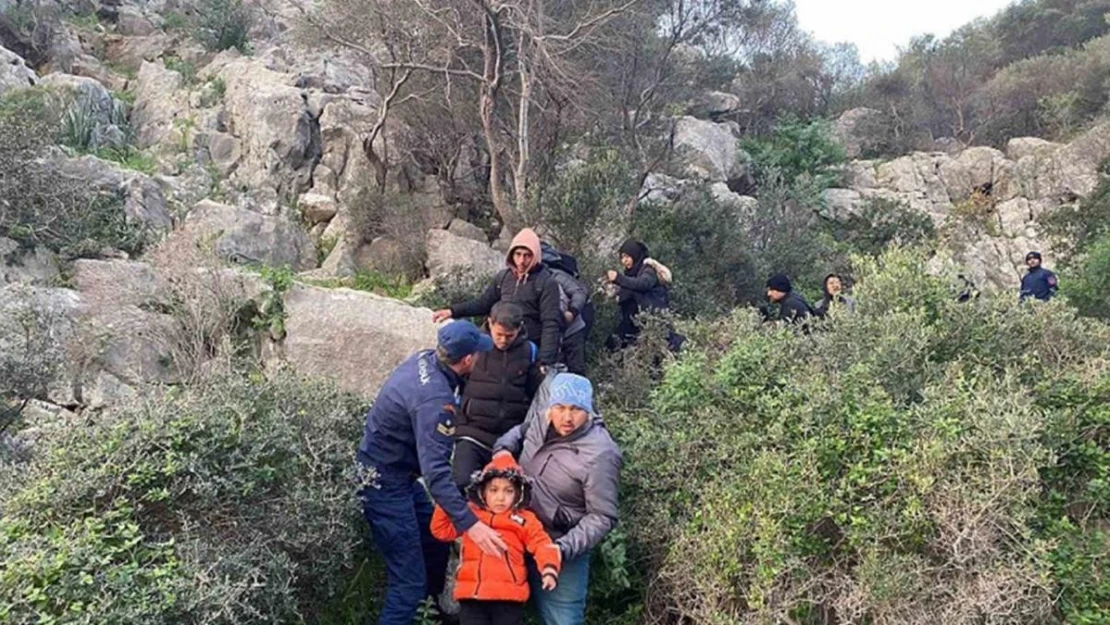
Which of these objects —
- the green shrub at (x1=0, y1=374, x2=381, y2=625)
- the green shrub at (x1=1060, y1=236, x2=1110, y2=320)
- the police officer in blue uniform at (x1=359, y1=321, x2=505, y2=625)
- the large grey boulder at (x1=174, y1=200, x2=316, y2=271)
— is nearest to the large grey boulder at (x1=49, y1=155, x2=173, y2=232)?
the large grey boulder at (x1=174, y1=200, x2=316, y2=271)

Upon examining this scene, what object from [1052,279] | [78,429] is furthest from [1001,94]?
[78,429]

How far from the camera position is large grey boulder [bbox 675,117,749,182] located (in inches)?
777

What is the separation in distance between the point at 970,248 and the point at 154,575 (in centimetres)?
1896

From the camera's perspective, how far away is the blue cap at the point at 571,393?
13.1 feet

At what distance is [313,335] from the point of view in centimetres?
750

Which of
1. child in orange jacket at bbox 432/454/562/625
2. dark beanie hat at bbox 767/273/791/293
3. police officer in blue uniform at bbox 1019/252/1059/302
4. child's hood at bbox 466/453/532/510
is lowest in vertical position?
child in orange jacket at bbox 432/454/562/625

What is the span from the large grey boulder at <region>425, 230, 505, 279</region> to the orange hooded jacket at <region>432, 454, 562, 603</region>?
612 cm

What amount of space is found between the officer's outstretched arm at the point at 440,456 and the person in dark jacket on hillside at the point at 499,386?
87 cm

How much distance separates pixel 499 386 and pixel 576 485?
3.59ft

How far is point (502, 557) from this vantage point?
3646 millimetres

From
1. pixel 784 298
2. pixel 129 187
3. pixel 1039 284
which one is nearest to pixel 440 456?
pixel 784 298

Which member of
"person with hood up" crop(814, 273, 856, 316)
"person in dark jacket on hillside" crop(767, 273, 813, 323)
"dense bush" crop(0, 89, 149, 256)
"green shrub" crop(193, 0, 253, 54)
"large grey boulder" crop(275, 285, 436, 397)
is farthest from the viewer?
"green shrub" crop(193, 0, 253, 54)

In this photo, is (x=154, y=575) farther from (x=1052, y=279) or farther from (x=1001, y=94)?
(x=1001, y=94)

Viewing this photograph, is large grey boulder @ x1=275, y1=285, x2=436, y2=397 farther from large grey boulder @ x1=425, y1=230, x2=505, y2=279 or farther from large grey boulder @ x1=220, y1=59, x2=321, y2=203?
large grey boulder @ x1=220, y1=59, x2=321, y2=203
